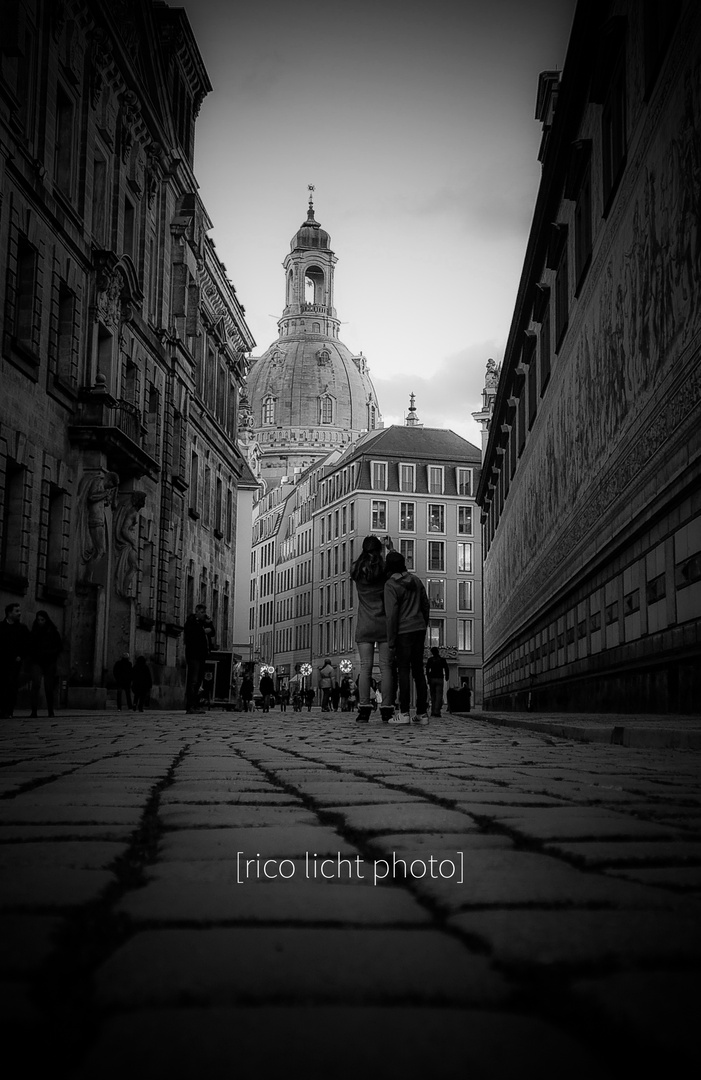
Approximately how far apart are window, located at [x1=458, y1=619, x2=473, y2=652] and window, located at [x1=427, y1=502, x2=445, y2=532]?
25.9 feet

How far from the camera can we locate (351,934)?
1.79m

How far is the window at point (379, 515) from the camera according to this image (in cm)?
8981

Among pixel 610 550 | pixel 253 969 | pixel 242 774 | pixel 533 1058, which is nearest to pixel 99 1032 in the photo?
pixel 253 969

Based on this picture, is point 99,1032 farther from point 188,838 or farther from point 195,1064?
point 188,838

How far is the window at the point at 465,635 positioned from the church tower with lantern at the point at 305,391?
66207 mm

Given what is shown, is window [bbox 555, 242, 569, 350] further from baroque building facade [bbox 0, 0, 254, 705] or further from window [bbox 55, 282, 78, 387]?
window [bbox 55, 282, 78, 387]

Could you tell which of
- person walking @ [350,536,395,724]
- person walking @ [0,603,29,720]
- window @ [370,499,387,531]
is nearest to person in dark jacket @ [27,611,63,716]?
person walking @ [0,603,29,720]

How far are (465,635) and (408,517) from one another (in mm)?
10571

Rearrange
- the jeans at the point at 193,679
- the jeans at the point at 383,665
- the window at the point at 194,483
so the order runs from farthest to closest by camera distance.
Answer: the window at the point at 194,483 < the jeans at the point at 193,679 < the jeans at the point at 383,665

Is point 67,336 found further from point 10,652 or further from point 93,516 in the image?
point 10,652

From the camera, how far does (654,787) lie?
452 centimetres

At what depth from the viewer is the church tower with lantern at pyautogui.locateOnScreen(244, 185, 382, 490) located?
159 metres

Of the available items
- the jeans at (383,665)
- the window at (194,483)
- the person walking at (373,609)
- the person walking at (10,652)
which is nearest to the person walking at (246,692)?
the window at (194,483)

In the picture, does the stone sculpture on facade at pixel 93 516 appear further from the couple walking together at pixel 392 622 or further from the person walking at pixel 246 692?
the person walking at pixel 246 692
